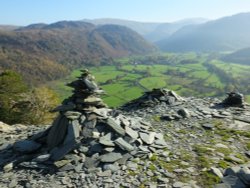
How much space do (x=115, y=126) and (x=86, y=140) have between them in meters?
1.94

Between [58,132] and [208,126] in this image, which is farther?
[208,126]

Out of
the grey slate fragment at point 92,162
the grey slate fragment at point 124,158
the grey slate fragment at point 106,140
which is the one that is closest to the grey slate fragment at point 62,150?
the grey slate fragment at point 92,162

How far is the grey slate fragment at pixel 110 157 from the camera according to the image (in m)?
16.5

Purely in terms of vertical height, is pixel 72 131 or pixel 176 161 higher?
pixel 72 131

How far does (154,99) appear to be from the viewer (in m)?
29.1

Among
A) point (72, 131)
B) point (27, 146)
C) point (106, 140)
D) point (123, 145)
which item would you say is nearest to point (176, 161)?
point (123, 145)

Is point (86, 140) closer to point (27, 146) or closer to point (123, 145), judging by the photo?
point (123, 145)

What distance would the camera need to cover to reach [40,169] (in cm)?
1653

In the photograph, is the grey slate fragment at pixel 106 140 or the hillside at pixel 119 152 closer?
the hillside at pixel 119 152

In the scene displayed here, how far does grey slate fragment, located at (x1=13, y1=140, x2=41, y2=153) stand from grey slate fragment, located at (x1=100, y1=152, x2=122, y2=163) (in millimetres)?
4828

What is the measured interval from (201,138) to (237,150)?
8.17ft

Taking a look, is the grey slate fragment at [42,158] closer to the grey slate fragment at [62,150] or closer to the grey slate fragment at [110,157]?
the grey slate fragment at [62,150]

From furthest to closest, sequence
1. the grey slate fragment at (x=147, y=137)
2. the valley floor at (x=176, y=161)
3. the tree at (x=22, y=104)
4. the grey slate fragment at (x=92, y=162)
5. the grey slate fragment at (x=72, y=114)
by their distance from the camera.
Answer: the tree at (x=22, y=104), the grey slate fragment at (x=72, y=114), the grey slate fragment at (x=147, y=137), the grey slate fragment at (x=92, y=162), the valley floor at (x=176, y=161)

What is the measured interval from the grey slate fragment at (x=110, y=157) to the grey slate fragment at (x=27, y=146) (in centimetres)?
483
